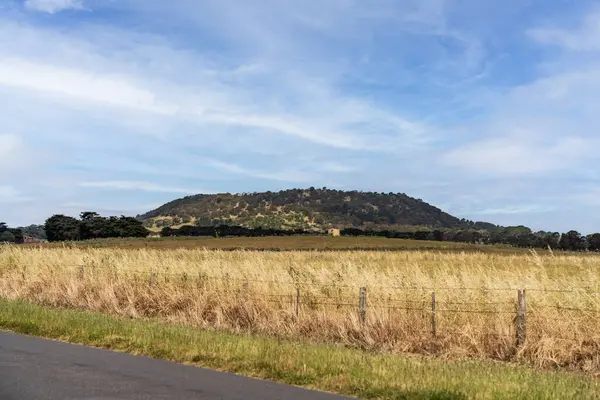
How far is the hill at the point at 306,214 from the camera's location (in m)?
165

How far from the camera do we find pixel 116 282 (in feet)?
73.0

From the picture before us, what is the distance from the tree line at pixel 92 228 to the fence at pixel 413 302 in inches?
3513

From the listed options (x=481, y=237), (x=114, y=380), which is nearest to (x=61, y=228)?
(x=481, y=237)

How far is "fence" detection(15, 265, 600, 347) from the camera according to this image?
45.4 feet

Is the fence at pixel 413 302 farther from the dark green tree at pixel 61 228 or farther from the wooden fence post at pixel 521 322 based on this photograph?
the dark green tree at pixel 61 228

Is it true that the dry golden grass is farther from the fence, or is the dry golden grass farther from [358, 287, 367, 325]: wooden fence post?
[358, 287, 367, 325]: wooden fence post

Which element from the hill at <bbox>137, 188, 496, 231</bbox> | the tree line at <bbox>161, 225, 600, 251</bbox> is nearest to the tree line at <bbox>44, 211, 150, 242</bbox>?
the tree line at <bbox>161, 225, 600, 251</bbox>

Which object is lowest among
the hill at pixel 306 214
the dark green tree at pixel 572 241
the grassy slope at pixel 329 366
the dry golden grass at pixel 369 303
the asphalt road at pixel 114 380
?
the asphalt road at pixel 114 380

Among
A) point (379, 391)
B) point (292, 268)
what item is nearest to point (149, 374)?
point (379, 391)

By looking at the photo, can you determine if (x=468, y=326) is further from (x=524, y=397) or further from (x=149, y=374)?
(x=149, y=374)

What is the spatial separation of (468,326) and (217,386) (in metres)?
7.08

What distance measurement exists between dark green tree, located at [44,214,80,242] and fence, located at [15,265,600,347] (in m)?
94.7

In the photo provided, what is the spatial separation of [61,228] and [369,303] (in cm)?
10469

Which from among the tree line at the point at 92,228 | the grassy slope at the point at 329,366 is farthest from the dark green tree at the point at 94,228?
the grassy slope at the point at 329,366
